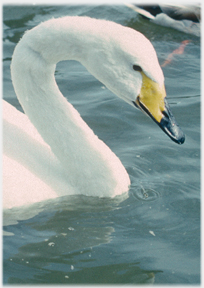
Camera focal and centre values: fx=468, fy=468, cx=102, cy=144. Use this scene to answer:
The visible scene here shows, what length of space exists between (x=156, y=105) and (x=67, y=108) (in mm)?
893

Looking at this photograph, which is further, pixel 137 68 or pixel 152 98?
pixel 152 98

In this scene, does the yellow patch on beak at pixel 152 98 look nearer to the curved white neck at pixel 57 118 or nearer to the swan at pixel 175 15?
the curved white neck at pixel 57 118

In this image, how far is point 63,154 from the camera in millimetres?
4258

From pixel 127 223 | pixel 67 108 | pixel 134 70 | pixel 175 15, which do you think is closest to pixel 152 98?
pixel 134 70

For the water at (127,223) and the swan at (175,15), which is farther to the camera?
the swan at (175,15)

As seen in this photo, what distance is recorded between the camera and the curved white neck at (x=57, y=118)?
3.82 meters

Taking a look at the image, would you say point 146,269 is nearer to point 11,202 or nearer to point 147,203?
point 147,203

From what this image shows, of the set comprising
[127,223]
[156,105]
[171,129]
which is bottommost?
[127,223]

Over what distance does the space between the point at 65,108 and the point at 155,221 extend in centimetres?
130

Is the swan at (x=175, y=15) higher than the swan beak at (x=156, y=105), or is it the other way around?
the swan beak at (x=156, y=105)

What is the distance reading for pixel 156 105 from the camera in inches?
146

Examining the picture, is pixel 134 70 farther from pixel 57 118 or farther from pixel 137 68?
pixel 57 118

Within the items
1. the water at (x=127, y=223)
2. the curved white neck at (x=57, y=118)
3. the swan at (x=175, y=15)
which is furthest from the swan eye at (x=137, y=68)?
the swan at (x=175, y=15)

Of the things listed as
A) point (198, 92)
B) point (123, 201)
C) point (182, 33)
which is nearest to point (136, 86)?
point (123, 201)
